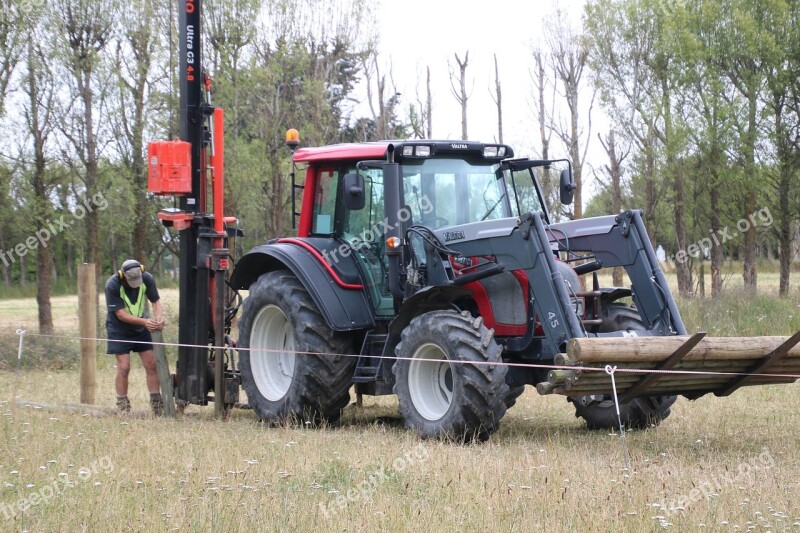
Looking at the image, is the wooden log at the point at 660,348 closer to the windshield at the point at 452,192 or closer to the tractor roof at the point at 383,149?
the windshield at the point at 452,192

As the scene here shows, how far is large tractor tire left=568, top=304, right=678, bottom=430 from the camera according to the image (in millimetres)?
9094

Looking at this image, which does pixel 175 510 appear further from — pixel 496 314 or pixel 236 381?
pixel 236 381

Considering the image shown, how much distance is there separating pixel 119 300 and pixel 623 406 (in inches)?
198

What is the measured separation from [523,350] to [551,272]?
2.77 feet

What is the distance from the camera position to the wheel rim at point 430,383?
8.91 meters

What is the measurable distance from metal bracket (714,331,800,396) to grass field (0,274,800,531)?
19.5 inches

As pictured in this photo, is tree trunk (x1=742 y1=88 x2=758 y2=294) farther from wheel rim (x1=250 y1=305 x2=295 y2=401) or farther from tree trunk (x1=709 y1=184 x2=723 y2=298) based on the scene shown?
wheel rim (x1=250 y1=305 x2=295 y2=401)

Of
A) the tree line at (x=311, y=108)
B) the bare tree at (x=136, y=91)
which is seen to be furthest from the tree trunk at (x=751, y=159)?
the bare tree at (x=136, y=91)

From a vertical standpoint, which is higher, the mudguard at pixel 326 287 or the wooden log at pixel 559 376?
the mudguard at pixel 326 287

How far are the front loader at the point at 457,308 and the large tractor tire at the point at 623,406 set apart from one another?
1 centimetres

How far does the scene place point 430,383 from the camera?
9.09 meters

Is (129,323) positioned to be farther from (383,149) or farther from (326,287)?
(383,149)

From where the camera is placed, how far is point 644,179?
87.1 feet

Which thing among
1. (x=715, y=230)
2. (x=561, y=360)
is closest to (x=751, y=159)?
(x=715, y=230)
